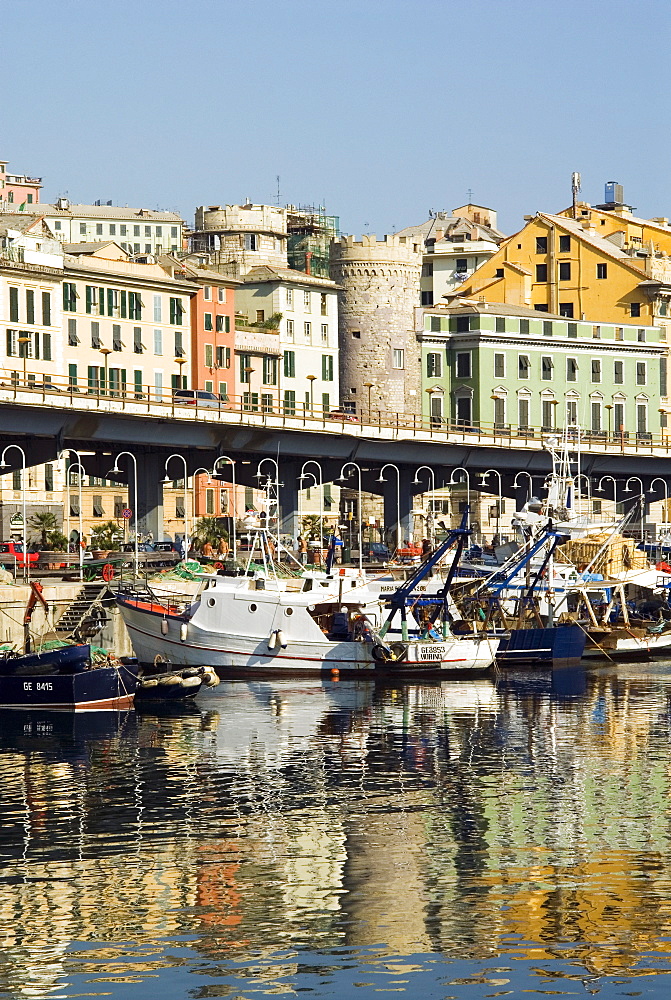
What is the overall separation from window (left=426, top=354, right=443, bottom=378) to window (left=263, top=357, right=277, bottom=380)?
58.9ft

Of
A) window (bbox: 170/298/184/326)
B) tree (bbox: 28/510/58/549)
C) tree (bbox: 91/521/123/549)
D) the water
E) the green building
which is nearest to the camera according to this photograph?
the water

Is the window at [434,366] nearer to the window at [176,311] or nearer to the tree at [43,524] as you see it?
the window at [176,311]

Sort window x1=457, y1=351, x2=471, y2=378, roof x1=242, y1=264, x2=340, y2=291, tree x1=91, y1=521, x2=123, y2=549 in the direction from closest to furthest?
tree x1=91, y1=521, x2=123, y2=549 < roof x1=242, y1=264, x2=340, y2=291 < window x1=457, y1=351, x2=471, y2=378

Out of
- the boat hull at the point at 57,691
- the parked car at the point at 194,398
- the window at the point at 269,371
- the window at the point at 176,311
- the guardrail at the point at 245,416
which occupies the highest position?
the window at the point at 176,311

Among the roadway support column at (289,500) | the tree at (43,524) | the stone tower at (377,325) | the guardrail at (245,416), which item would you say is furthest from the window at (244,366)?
the roadway support column at (289,500)

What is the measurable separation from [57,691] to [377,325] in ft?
378

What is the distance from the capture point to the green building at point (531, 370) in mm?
178250

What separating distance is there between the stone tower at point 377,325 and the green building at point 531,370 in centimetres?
195

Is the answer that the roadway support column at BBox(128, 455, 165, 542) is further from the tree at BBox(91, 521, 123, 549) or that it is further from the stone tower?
the stone tower

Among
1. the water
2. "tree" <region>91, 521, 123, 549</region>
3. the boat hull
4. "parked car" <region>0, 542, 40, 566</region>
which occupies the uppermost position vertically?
"tree" <region>91, 521, 123, 549</region>

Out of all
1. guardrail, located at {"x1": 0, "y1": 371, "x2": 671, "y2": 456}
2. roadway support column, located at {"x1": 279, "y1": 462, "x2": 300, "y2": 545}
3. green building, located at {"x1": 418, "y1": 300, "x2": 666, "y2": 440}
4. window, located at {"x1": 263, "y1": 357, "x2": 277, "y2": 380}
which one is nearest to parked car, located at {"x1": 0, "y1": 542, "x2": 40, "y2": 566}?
guardrail, located at {"x1": 0, "y1": 371, "x2": 671, "y2": 456}

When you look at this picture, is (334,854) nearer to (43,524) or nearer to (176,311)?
(43,524)

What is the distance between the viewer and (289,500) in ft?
406

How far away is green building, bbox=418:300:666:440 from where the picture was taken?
585 ft
